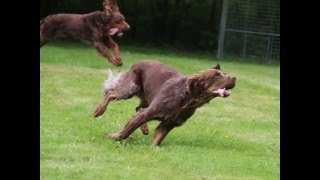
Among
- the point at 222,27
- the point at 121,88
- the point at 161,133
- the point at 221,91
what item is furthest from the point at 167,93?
the point at 222,27

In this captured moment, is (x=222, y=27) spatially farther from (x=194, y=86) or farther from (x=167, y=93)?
(x=194, y=86)

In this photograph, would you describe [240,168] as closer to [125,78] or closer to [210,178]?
[210,178]

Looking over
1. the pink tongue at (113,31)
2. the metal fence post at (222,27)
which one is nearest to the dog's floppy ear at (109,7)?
the pink tongue at (113,31)

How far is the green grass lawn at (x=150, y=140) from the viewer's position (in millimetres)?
7266

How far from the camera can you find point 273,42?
2706 cm

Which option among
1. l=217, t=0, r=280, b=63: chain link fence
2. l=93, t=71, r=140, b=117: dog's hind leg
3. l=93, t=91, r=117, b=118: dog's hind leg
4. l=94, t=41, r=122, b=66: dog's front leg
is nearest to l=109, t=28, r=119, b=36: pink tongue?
l=94, t=41, r=122, b=66: dog's front leg

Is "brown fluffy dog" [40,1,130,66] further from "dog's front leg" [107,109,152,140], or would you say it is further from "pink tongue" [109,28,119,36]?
"dog's front leg" [107,109,152,140]

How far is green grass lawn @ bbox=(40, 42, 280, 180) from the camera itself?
7266 mm

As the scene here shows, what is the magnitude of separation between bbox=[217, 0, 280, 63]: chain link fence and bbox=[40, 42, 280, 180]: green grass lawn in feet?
32.8

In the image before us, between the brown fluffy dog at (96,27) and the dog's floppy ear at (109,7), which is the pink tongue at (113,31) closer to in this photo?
the brown fluffy dog at (96,27)

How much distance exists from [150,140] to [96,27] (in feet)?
5.89
